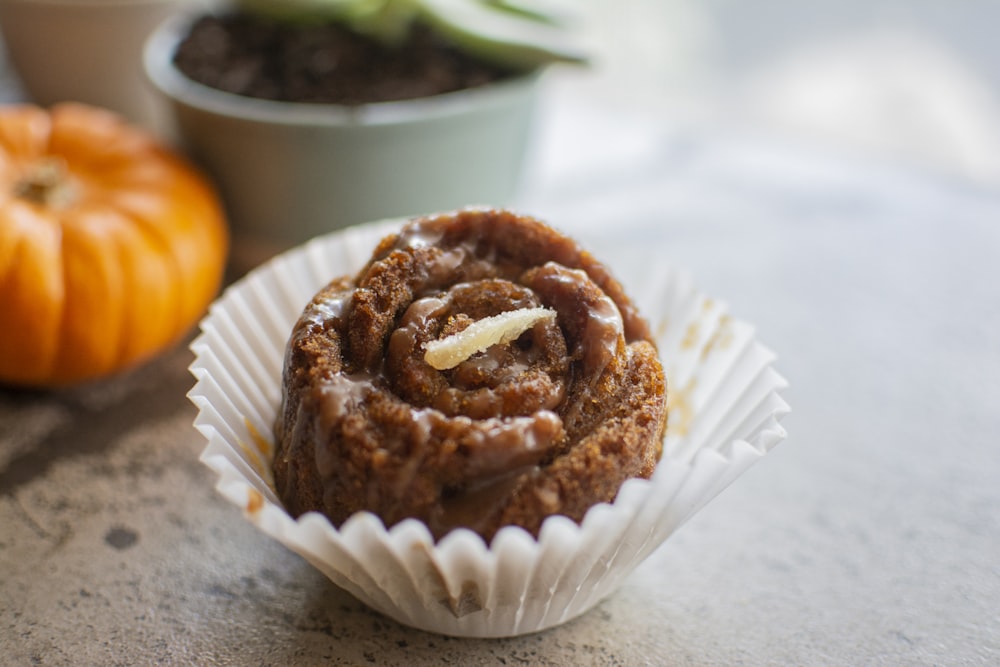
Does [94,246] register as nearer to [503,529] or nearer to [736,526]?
[503,529]

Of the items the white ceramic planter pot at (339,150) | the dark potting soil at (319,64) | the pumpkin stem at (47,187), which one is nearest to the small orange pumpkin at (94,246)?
the pumpkin stem at (47,187)

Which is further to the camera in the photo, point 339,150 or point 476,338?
point 339,150

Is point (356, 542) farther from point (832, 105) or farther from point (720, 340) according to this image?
point (832, 105)

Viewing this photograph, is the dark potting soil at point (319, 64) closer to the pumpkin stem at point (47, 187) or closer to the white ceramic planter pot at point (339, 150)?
the white ceramic planter pot at point (339, 150)

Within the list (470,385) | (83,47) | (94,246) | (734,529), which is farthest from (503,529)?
(83,47)

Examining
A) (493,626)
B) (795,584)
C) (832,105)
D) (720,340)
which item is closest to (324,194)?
(720,340)

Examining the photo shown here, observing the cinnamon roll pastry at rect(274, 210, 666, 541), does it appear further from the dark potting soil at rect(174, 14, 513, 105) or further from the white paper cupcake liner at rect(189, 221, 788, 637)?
the dark potting soil at rect(174, 14, 513, 105)

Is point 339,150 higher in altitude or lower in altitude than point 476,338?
lower
